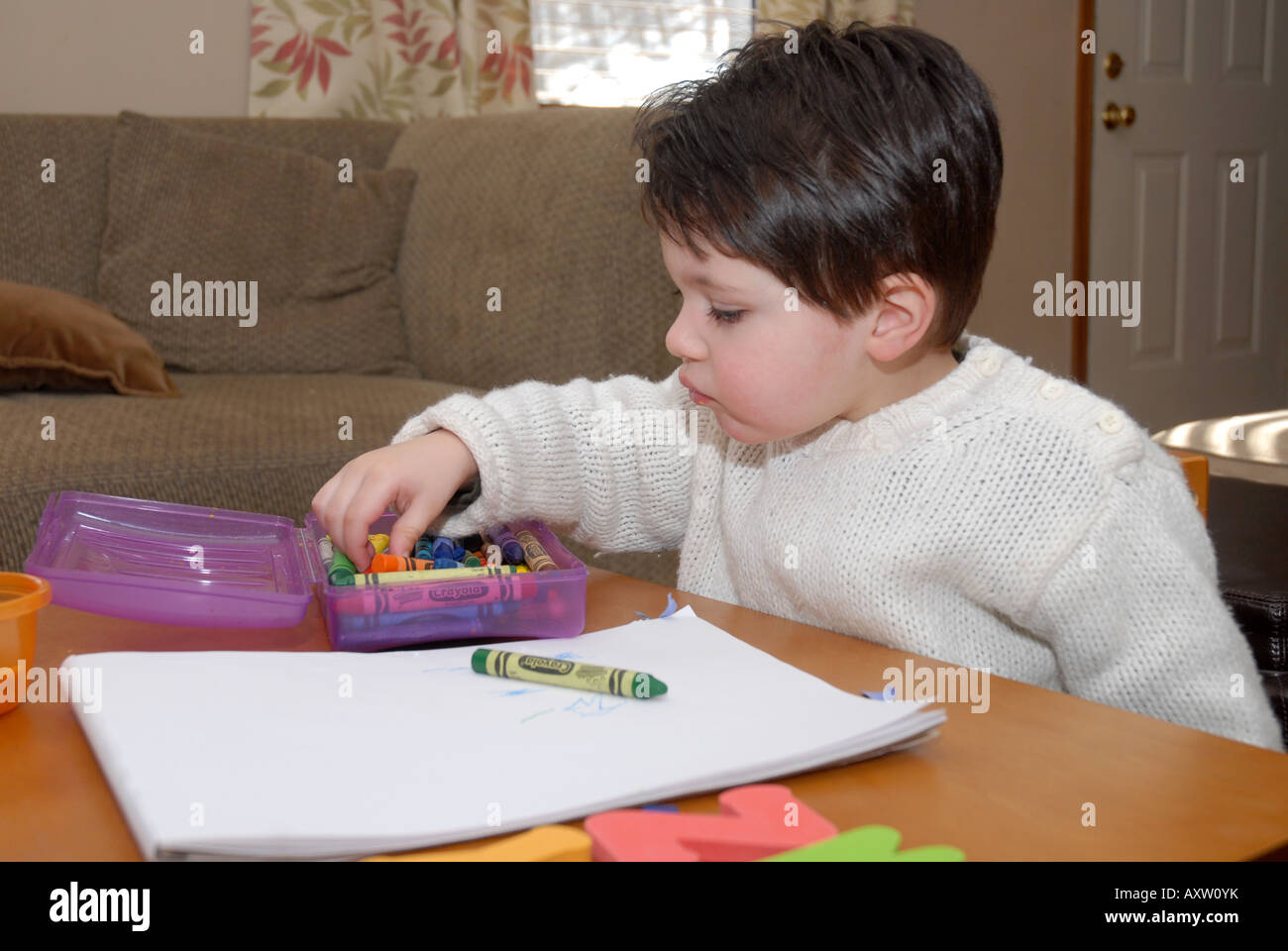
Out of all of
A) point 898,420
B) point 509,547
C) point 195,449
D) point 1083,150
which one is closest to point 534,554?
point 509,547

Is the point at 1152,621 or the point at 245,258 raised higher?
the point at 245,258

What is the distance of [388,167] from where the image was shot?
222cm

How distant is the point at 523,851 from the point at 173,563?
0.41 meters

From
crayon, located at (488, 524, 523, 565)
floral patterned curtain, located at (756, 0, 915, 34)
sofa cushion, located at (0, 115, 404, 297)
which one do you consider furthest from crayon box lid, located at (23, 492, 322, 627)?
floral patterned curtain, located at (756, 0, 915, 34)

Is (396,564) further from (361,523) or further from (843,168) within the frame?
(843,168)

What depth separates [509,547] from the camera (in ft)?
2.55

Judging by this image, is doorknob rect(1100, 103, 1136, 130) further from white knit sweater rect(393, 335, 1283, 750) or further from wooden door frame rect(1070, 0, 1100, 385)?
white knit sweater rect(393, 335, 1283, 750)

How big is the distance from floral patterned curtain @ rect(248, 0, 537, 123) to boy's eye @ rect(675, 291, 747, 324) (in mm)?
1918

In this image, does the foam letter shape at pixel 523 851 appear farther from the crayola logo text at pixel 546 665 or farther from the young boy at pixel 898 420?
the young boy at pixel 898 420

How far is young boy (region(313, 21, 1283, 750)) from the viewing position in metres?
0.71

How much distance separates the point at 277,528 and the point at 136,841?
417 mm

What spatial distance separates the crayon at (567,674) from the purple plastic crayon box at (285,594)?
7cm

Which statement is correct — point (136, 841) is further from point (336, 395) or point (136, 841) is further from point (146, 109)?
point (146, 109)
